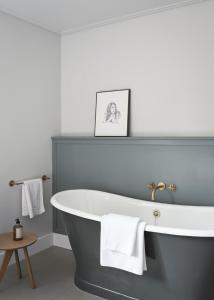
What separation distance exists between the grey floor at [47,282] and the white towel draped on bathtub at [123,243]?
1.91 ft

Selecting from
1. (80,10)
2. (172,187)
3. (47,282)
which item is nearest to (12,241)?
(47,282)

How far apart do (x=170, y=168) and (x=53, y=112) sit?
5.08 ft

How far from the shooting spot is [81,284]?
2.48m

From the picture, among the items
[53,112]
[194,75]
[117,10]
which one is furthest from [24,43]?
[194,75]

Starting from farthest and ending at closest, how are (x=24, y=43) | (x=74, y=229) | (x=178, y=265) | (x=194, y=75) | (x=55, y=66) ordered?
(x=55, y=66) → (x=24, y=43) → (x=194, y=75) → (x=74, y=229) → (x=178, y=265)

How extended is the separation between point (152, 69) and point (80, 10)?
2.92ft

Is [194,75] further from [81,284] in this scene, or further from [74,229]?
[81,284]

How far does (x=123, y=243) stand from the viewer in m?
1.94

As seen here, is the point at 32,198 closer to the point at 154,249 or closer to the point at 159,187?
the point at 159,187

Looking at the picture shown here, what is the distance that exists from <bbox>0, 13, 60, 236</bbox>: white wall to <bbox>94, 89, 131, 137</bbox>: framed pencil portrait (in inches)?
23.7

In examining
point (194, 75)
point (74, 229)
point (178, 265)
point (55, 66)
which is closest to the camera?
point (178, 265)

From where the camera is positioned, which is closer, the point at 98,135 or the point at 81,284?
the point at 81,284

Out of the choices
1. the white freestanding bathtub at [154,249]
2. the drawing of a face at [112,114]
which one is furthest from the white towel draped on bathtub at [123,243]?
the drawing of a face at [112,114]

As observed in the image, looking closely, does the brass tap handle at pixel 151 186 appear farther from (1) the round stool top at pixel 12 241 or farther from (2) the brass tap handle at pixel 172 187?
(1) the round stool top at pixel 12 241
